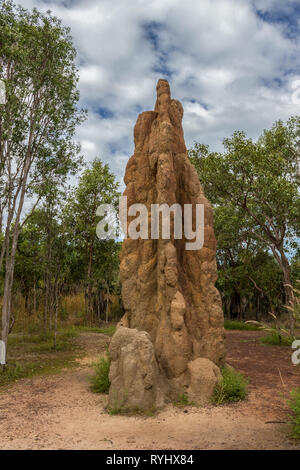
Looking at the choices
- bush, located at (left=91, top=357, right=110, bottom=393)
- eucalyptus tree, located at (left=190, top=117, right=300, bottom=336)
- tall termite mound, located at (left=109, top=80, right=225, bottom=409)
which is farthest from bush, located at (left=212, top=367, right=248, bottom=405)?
eucalyptus tree, located at (left=190, top=117, right=300, bottom=336)

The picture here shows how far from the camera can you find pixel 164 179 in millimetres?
8055

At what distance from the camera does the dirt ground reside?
16.9 feet

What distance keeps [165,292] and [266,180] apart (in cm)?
947

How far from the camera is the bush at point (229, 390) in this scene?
684 cm

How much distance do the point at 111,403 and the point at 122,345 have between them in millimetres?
1057

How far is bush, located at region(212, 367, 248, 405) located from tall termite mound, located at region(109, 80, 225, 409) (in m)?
0.15

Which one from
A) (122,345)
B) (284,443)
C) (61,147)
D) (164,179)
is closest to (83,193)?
(61,147)

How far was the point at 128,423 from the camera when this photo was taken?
5.93 metres

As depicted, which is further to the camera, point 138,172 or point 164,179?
point 138,172

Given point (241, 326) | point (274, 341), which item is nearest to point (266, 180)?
point (274, 341)

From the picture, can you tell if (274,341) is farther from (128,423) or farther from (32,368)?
(128,423)

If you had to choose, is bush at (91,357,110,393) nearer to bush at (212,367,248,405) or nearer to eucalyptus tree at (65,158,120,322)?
bush at (212,367,248,405)

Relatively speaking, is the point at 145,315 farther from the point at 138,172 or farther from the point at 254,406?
the point at 138,172

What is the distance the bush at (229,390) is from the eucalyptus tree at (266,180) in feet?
27.7
